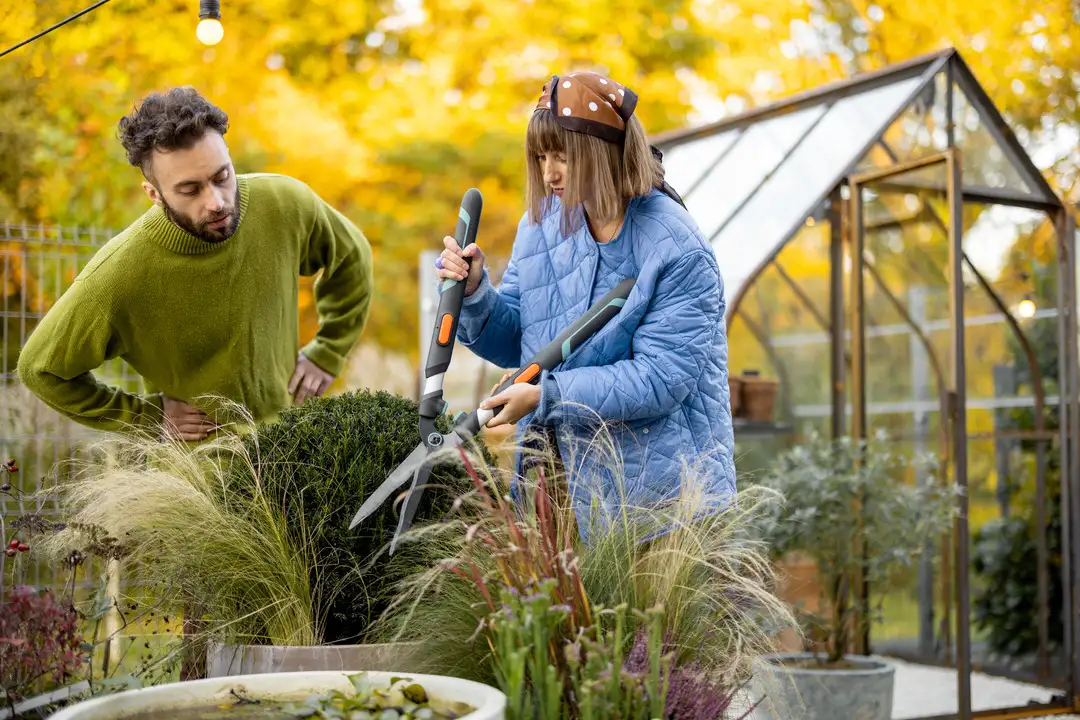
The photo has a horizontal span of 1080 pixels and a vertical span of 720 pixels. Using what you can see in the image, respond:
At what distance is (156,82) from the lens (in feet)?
32.6

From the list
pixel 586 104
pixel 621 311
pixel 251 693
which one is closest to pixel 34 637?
pixel 251 693

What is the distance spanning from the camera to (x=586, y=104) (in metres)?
2.27

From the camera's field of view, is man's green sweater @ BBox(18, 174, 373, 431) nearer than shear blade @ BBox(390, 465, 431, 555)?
No

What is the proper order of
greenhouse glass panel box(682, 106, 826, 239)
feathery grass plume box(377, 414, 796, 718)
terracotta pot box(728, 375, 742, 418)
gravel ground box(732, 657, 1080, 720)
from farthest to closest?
terracotta pot box(728, 375, 742, 418)
greenhouse glass panel box(682, 106, 826, 239)
gravel ground box(732, 657, 1080, 720)
feathery grass plume box(377, 414, 796, 718)

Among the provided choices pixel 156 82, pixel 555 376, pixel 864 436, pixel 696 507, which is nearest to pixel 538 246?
pixel 555 376

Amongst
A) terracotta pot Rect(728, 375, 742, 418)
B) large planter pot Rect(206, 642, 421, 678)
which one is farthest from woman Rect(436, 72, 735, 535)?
terracotta pot Rect(728, 375, 742, 418)

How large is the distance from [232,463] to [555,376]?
78 cm

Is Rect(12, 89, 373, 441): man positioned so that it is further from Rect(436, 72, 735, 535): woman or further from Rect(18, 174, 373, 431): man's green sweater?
Rect(436, 72, 735, 535): woman

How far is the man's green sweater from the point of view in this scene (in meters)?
2.83

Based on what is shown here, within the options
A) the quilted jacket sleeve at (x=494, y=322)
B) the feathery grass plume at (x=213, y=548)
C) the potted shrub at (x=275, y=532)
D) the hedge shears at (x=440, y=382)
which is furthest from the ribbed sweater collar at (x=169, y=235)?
the hedge shears at (x=440, y=382)

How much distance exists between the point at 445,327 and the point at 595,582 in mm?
558

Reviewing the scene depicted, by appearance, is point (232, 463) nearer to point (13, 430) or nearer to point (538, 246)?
point (538, 246)

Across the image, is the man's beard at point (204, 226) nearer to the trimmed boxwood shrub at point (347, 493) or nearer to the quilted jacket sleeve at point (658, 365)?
the trimmed boxwood shrub at point (347, 493)

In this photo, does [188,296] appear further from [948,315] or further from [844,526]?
[948,315]
